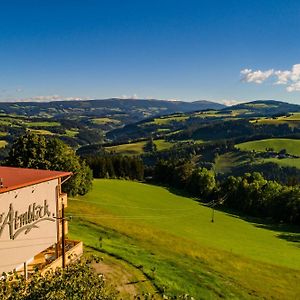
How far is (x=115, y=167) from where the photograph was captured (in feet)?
529

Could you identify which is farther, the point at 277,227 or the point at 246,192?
the point at 246,192

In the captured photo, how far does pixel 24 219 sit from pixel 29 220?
79 centimetres

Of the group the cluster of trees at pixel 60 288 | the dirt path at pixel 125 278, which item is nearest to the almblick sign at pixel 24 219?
the dirt path at pixel 125 278

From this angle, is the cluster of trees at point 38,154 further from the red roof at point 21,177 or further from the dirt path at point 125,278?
the red roof at point 21,177

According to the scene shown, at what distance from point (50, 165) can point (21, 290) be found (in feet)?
195

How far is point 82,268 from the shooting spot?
1659cm

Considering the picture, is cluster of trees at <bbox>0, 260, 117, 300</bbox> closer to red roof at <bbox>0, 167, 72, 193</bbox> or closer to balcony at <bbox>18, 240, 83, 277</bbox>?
red roof at <bbox>0, 167, 72, 193</bbox>

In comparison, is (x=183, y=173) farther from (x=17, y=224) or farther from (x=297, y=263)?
(x=17, y=224)

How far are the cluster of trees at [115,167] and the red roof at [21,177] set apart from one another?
119m

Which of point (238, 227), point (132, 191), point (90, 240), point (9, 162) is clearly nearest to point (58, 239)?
point (90, 240)

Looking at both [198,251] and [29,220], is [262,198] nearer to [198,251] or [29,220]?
[198,251]

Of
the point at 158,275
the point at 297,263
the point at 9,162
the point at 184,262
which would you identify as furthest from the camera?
the point at 9,162

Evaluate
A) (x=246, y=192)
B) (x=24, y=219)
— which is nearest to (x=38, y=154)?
(x=24, y=219)

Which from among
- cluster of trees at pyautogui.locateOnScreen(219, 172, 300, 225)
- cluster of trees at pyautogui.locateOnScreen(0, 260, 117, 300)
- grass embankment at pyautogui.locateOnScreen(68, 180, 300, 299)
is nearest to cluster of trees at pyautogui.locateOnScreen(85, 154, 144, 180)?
cluster of trees at pyautogui.locateOnScreen(219, 172, 300, 225)
